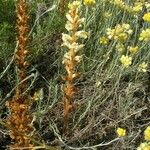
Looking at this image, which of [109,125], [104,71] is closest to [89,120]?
[109,125]

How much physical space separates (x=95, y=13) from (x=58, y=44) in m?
0.43

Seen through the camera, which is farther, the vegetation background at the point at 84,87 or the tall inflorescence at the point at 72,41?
the vegetation background at the point at 84,87

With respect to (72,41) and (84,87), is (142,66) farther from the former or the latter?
(72,41)

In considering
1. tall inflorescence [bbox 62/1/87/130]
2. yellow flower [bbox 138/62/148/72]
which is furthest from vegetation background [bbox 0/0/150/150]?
tall inflorescence [bbox 62/1/87/130]

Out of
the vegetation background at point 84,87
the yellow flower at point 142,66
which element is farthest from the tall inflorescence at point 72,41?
the yellow flower at point 142,66

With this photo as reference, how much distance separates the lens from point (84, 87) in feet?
8.57

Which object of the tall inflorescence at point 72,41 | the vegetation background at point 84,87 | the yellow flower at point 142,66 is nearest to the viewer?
the tall inflorescence at point 72,41

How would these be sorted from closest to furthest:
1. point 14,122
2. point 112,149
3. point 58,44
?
point 14,122 < point 112,149 < point 58,44

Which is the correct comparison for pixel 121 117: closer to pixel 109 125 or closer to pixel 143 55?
pixel 109 125

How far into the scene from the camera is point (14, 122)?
170cm

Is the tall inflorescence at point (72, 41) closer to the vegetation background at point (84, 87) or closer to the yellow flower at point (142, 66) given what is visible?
the vegetation background at point (84, 87)

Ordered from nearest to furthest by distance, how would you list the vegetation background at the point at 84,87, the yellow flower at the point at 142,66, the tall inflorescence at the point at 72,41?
the tall inflorescence at the point at 72,41, the vegetation background at the point at 84,87, the yellow flower at the point at 142,66

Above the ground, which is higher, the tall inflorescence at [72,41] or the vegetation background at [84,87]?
the tall inflorescence at [72,41]

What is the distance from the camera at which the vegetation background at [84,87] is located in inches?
88.6
